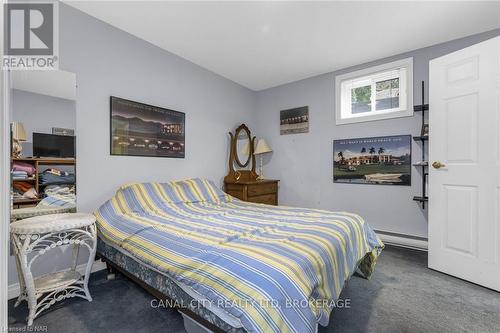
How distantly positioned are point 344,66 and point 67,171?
355 cm

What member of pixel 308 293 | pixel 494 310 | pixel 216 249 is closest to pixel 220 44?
pixel 216 249

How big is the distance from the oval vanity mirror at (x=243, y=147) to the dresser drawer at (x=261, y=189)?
2.00 feet

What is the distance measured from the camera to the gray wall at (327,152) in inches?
113

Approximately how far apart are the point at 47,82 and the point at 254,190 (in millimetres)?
2578

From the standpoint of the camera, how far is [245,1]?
203cm

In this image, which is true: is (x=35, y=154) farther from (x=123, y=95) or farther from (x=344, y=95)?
(x=344, y=95)

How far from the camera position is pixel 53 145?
2010mm

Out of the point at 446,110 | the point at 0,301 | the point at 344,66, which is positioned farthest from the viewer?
the point at 344,66

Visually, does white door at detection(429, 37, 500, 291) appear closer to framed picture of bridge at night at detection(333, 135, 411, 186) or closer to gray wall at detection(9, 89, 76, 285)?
framed picture of bridge at night at detection(333, 135, 411, 186)

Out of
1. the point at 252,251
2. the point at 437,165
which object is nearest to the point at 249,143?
the point at 437,165

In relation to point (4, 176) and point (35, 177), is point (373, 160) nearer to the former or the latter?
point (4, 176)

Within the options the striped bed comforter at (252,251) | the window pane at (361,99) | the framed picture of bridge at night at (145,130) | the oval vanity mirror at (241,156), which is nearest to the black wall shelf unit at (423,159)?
the window pane at (361,99)

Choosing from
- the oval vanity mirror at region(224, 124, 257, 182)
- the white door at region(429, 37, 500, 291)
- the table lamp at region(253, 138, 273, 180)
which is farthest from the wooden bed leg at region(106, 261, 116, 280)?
the white door at region(429, 37, 500, 291)

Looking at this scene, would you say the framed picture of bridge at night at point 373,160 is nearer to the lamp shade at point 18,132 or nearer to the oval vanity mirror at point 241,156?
the oval vanity mirror at point 241,156
